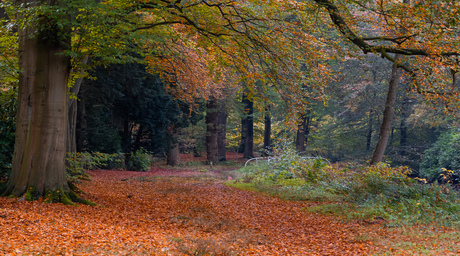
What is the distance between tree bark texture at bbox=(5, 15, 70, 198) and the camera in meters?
6.91

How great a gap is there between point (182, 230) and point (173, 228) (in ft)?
0.62

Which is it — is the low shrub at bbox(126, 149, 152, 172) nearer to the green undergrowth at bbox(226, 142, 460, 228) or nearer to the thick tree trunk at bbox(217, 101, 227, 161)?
the thick tree trunk at bbox(217, 101, 227, 161)

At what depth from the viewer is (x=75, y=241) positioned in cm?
474

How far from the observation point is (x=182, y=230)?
633 centimetres

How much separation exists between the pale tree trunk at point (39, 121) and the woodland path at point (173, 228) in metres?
0.47

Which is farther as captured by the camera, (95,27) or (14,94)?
(14,94)

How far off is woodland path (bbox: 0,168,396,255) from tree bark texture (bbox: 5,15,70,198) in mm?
523

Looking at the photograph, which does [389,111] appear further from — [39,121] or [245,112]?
[39,121]

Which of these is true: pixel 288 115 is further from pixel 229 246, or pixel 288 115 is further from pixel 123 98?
pixel 123 98

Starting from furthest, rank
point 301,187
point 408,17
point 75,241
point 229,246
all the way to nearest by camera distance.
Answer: point 301,187, point 408,17, point 229,246, point 75,241

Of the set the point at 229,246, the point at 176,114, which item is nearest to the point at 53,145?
the point at 229,246

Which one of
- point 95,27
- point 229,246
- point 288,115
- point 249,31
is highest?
point 249,31

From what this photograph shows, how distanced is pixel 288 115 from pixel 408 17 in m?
3.35

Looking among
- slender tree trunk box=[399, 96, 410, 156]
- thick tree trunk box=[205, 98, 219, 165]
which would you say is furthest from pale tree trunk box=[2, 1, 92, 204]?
slender tree trunk box=[399, 96, 410, 156]
